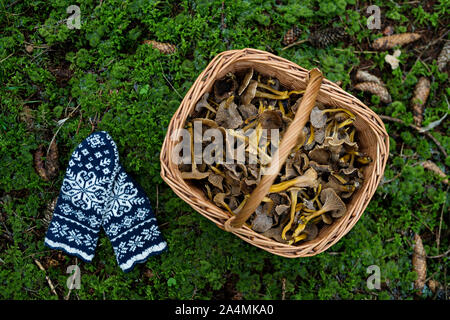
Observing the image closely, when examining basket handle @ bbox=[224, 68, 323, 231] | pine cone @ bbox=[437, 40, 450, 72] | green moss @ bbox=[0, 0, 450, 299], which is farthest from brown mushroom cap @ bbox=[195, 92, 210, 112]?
pine cone @ bbox=[437, 40, 450, 72]

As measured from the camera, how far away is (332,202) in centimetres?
208

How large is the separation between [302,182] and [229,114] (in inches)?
22.8

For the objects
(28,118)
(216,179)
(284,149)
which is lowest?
(28,118)

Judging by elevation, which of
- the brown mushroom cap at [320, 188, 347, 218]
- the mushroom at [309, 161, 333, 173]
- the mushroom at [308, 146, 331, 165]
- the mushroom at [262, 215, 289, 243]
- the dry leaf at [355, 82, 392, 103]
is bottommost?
the mushroom at [262, 215, 289, 243]

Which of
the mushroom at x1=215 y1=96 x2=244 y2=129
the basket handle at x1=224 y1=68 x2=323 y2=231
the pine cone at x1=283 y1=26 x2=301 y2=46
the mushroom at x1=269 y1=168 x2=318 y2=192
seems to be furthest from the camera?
the pine cone at x1=283 y1=26 x2=301 y2=46

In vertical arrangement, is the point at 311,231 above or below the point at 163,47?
below

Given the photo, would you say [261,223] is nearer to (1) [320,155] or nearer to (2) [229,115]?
(1) [320,155]

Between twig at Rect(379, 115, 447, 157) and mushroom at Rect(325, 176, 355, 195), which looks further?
twig at Rect(379, 115, 447, 157)

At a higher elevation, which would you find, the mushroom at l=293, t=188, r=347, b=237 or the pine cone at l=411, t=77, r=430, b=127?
the pine cone at l=411, t=77, r=430, b=127

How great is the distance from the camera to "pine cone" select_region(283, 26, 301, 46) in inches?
103

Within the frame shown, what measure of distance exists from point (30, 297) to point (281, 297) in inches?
72.3

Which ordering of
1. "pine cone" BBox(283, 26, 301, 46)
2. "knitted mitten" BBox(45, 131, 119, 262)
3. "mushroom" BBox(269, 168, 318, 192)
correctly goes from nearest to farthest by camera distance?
"mushroom" BBox(269, 168, 318, 192)
"knitted mitten" BBox(45, 131, 119, 262)
"pine cone" BBox(283, 26, 301, 46)

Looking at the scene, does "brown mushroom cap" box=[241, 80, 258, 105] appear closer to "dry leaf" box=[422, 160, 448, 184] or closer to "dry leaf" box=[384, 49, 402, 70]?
"dry leaf" box=[384, 49, 402, 70]

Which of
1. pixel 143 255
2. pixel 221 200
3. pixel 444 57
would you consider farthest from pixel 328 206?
pixel 444 57
